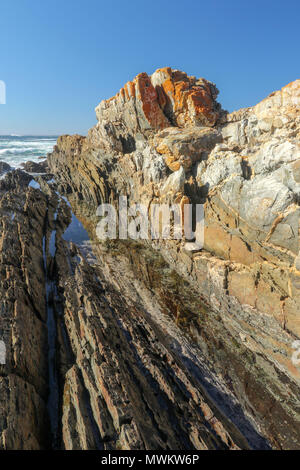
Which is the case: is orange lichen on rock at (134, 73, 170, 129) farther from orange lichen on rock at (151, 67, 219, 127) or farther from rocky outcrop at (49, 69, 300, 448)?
orange lichen on rock at (151, 67, 219, 127)

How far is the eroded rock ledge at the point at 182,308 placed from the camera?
8977 millimetres

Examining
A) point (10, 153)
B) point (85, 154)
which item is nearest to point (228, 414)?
point (85, 154)

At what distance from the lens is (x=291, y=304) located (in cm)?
1313

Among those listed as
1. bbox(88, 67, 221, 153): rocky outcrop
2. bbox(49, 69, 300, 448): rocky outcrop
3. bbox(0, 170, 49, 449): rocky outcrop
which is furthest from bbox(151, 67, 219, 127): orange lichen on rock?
bbox(0, 170, 49, 449): rocky outcrop

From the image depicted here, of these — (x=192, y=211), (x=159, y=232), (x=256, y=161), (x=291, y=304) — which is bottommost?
(x=291, y=304)

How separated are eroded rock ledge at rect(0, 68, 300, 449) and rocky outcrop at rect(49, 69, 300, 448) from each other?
0.09 metres

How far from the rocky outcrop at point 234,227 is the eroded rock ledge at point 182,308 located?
0.09m

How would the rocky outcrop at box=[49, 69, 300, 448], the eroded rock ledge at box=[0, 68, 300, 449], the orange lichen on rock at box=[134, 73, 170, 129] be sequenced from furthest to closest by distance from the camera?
the orange lichen on rock at box=[134, 73, 170, 129] → the rocky outcrop at box=[49, 69, 300, 448] → the eroded rock ledge at box=[0, 68, 300, 449]

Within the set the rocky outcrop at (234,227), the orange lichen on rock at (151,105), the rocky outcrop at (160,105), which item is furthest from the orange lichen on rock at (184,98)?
the orange lichen on rock at (151,105)

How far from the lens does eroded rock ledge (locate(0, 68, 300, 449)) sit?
898cm

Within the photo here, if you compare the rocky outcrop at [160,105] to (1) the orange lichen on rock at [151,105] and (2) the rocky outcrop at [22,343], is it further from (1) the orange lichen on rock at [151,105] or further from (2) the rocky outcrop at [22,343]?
(2) the rocky outcrop at [22,343]

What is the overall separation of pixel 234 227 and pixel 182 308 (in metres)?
7.81

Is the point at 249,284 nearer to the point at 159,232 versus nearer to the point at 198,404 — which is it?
the point at 198,404
